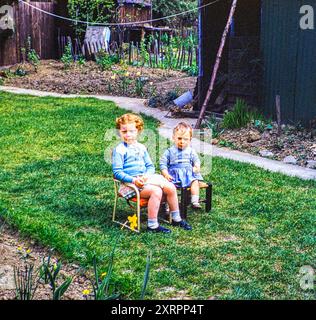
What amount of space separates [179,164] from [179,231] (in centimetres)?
74

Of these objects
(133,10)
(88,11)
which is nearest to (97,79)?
(88,11)

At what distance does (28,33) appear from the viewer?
20.0 m

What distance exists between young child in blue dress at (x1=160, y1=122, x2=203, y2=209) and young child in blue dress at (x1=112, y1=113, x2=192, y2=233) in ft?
0.83

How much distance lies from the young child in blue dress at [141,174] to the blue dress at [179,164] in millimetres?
248

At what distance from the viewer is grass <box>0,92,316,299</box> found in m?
4.25

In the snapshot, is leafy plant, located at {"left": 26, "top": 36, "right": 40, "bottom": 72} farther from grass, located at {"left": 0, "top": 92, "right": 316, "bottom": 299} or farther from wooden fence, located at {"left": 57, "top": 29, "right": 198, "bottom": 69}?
grass, located at {"left": 0, "top": 92, "right": 316, "bottom": 299}

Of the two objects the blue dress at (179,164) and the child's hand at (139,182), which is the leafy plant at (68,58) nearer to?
the blue dress at (179,164)

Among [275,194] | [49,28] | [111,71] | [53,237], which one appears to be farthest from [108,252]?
[49,28]

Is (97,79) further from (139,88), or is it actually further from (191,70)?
(191,70)

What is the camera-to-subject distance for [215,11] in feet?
43.4

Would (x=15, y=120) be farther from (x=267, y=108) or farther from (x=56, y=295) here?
(x=56, y=295)

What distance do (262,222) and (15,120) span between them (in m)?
6.57

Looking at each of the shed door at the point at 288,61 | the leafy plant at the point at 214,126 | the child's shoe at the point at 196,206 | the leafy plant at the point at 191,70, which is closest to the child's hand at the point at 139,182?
the child's shoe at the point at 196,206

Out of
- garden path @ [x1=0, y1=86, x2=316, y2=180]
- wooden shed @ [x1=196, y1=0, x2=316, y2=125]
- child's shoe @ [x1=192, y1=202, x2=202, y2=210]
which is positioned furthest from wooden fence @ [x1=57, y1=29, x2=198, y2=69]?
child's shoe @ [x1=192, y1=202, x2=202, y2=210]
